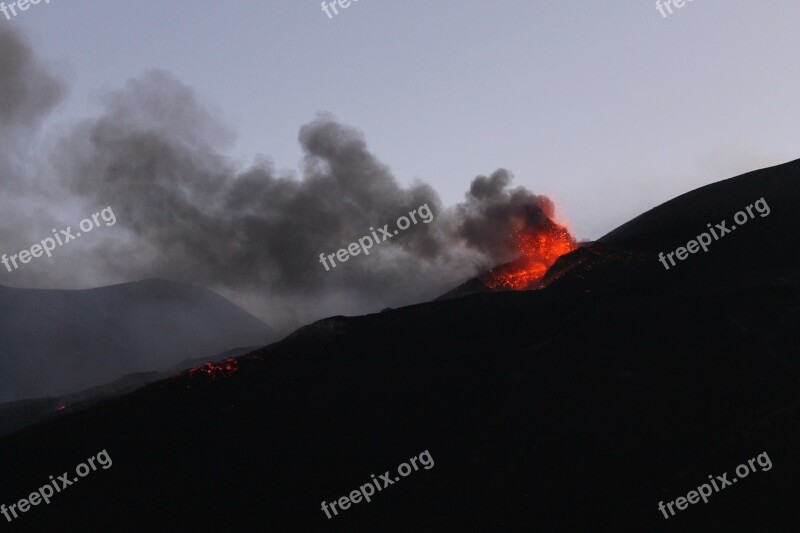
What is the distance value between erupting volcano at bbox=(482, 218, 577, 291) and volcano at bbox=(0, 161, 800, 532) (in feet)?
46.0

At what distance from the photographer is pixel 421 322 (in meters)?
66.6

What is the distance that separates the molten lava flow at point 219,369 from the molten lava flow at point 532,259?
101 ft

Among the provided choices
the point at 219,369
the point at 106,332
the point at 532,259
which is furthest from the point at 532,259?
the point at 106,332

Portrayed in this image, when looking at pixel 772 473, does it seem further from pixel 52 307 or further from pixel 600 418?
pixel 52 307

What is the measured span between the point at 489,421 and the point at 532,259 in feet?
146

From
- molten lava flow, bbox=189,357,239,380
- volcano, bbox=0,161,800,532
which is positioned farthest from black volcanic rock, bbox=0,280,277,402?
volcano, bbox=0,161,800,532

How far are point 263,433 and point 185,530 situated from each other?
1044 cm

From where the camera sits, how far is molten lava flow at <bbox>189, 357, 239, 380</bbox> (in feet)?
196

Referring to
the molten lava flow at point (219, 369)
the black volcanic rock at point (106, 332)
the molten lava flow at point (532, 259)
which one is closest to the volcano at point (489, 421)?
the molten lava flow at point (219, 369)

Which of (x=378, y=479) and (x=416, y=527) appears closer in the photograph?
(x=416, y=527)

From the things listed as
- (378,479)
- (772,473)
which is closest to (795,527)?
(772,473)

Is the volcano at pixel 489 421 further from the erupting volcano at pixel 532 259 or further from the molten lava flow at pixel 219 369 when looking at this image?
the erupting volcano at pixel 532 259

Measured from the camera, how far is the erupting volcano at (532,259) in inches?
3273

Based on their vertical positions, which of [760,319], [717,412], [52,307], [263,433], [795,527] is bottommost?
[795,527]
